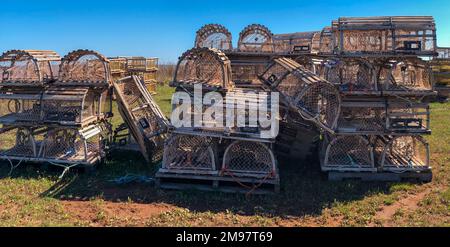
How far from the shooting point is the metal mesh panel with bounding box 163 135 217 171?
6.71 meters

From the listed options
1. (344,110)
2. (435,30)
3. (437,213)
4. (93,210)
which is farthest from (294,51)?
(93,210)

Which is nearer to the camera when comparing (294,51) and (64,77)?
(64,77)

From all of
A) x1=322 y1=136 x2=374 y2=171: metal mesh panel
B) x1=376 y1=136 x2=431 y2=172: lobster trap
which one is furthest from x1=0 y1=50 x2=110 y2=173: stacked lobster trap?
x1=376 y1=136 x2=431 y2=172: lobster trap

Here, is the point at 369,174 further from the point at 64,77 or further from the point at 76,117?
the point at 64,77

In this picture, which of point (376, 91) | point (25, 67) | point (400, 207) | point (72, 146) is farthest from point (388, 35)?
point (25, 67)

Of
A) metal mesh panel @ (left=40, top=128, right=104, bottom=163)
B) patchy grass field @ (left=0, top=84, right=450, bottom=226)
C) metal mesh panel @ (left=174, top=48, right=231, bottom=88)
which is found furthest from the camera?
metal mesh panel @ (left=40, top=128, right=104, bottom=163)

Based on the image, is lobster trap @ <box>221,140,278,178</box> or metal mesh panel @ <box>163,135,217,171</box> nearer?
lobster trap @ <box>221,140,278,178</box>

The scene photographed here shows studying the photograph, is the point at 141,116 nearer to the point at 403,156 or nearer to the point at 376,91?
the point at 376,91

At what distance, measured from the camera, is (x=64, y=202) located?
6199mm

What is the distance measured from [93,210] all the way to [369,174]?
4613 mm

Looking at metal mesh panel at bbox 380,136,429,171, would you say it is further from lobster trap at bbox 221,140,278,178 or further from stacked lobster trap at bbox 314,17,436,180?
lobster trap at bbox 221,140,278,178

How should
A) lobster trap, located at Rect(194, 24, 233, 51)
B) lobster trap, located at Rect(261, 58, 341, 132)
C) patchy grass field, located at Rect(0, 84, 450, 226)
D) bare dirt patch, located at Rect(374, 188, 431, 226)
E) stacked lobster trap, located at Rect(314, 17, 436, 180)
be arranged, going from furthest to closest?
lobster trap, located at Rect(194, 24, 233, 51) < stacked lobster trap, located at Rect(314, 17, 436, 180) < lobster trap, located at Rect(261, 58, 341, 132) < bare dirt patch, located at Rect(374, 188, 431, 226) < patchy grass field, located at Rect(0, 84, 450, 226)

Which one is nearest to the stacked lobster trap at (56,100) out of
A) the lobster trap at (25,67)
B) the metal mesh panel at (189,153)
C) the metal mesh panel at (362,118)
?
the lobster trap at (25,67)

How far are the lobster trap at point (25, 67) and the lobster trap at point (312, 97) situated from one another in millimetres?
4445
